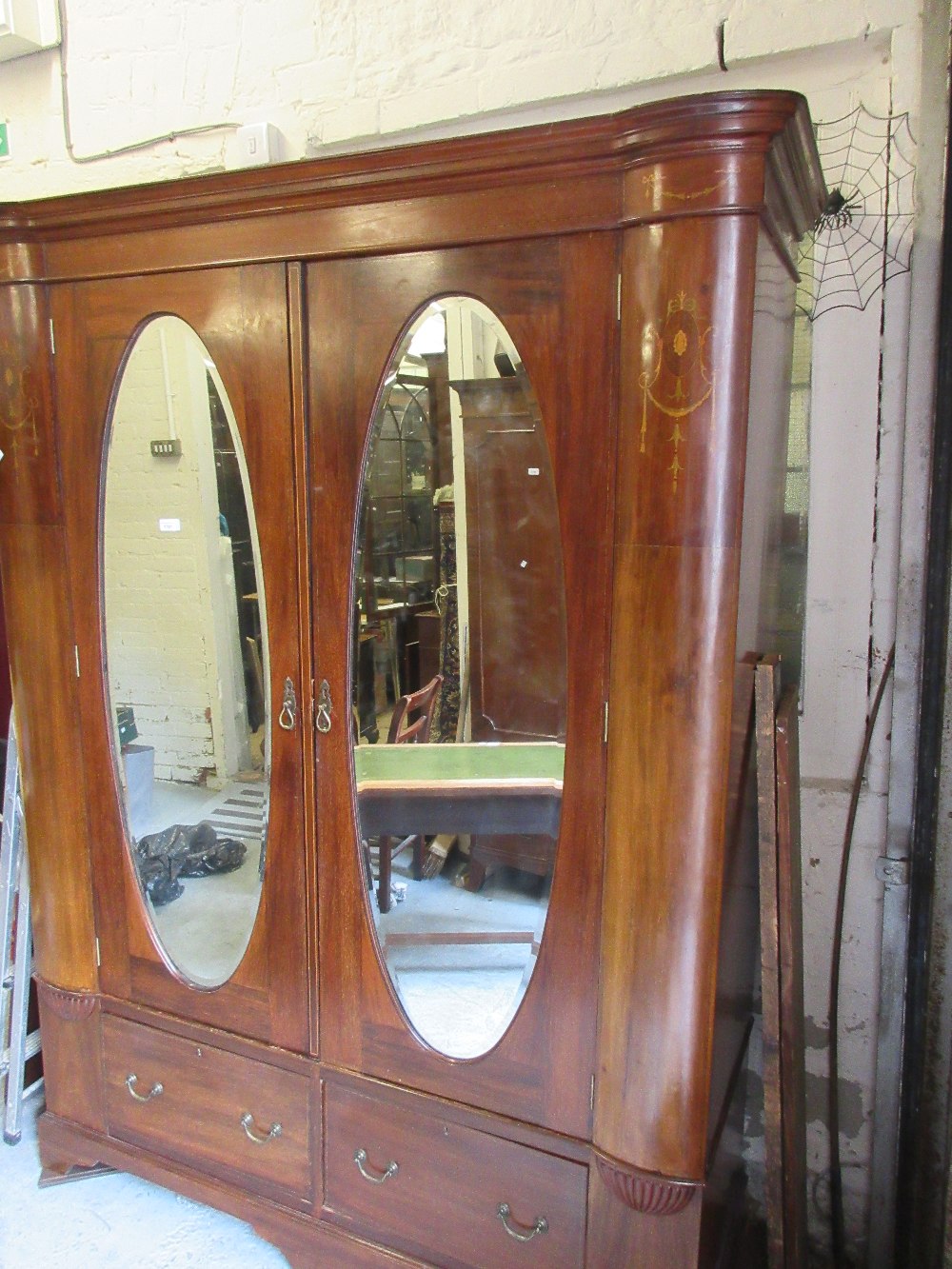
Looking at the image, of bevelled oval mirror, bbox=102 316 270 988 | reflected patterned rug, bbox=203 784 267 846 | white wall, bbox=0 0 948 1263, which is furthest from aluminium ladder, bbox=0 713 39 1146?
white wall, bbox=0 0 948 1263

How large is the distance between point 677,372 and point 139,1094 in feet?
5.49

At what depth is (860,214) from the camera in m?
1.53

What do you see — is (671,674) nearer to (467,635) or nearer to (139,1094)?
(467,635)

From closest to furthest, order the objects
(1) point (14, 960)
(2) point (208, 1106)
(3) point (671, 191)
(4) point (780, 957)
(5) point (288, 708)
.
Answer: (3) point (671, 191), (4) point (780, 957), (5) point (288, 708), (2) point (208, 1106), (1) point (14, 960)

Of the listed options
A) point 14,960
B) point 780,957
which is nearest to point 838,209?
point 780,957

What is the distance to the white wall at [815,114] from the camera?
1509 millimetres

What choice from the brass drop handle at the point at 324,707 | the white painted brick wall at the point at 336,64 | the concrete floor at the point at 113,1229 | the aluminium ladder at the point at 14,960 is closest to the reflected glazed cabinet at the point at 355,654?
the brass drop handle at the point at 324,707

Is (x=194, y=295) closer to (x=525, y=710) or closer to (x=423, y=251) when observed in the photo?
(x=423, y=251)

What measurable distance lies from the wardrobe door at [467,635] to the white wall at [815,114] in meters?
0.61

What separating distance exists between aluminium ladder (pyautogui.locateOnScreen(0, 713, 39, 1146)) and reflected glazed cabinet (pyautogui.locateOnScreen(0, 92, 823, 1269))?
0.87 ft

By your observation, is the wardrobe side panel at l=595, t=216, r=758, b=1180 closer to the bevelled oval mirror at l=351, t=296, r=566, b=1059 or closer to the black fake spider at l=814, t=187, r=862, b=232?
the bevelled oval mirror at l=351, t=296, r=566, b=1059

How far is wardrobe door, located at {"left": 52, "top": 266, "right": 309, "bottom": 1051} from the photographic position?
1457 millimetres

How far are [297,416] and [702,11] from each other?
1009mm

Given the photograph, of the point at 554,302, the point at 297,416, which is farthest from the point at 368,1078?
the point at 554,302
